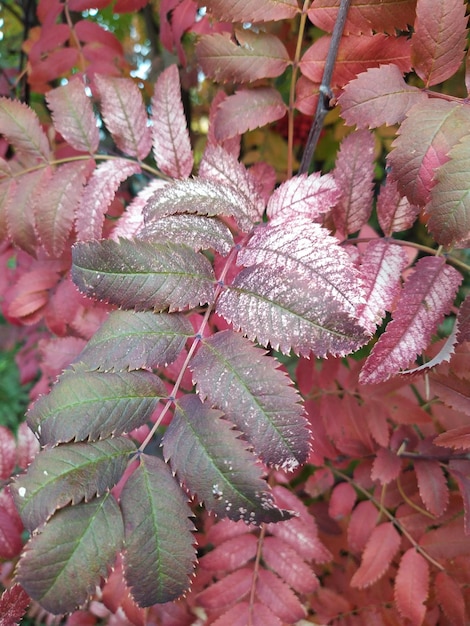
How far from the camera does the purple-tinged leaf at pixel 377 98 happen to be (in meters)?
0.55

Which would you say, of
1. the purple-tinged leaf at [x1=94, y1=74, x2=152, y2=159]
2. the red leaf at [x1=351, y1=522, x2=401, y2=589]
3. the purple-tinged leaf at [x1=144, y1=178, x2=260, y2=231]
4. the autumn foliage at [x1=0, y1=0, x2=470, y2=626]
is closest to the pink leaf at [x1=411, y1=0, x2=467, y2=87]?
the autumn foliage at [x1=0, y1=0, x2=470, y2=626]

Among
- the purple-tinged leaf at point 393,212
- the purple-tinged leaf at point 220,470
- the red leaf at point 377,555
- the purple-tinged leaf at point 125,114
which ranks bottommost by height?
the red leaf at point 377,555

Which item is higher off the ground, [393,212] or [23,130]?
[23,130]

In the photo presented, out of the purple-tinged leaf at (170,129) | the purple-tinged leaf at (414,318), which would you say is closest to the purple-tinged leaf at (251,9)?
the purple-tinged leaf at (170,129)

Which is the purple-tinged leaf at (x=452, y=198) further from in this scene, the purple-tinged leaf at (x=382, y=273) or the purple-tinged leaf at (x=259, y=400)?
the purple-tinged leaf at (x=259, y=400)

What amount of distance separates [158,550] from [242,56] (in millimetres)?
A: 609

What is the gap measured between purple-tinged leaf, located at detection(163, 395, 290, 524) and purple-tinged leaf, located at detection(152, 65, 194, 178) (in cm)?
38

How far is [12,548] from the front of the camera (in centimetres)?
70

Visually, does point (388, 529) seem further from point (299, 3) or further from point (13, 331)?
point (13, 331)

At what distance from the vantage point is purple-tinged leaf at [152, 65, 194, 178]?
700mm

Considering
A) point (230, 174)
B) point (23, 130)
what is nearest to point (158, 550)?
point (230, 174)

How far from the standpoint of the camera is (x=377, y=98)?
55cm

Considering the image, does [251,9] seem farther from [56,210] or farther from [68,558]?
[68,558]

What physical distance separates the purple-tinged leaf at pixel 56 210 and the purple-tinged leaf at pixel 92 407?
0.28m
